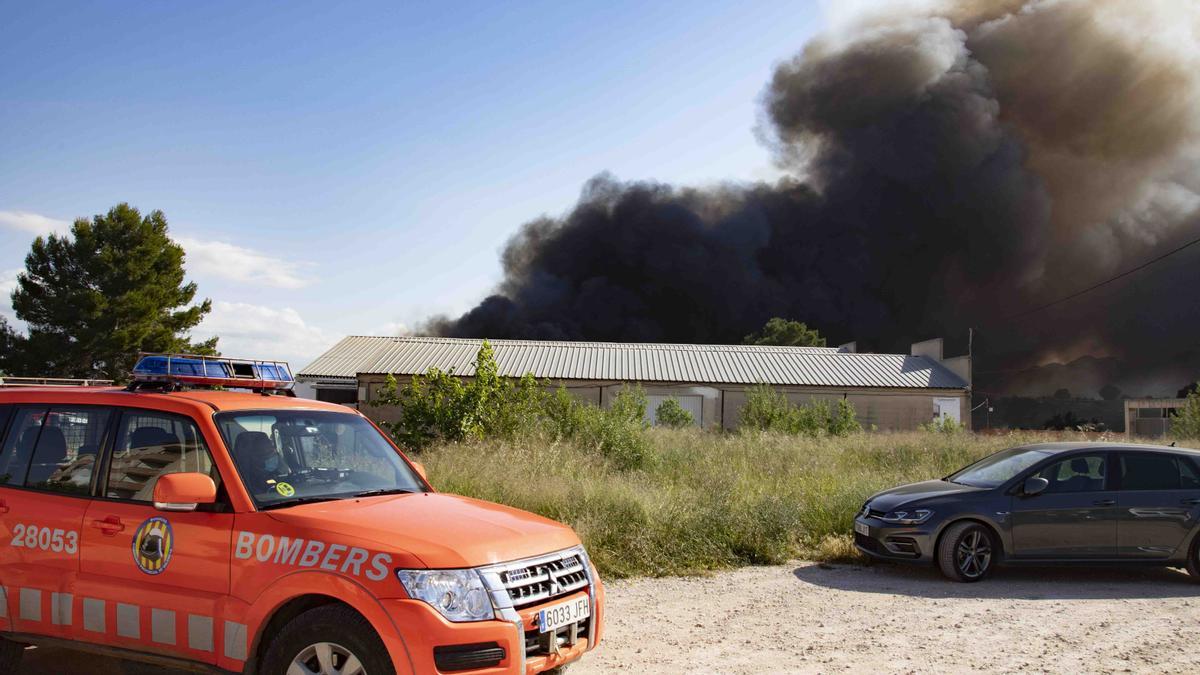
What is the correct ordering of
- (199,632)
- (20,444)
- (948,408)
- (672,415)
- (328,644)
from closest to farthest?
(328,644)
(199,632)
(20,444)
(672,415)
(948,408)

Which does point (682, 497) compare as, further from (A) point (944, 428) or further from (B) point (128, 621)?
(A) point (944, 428)

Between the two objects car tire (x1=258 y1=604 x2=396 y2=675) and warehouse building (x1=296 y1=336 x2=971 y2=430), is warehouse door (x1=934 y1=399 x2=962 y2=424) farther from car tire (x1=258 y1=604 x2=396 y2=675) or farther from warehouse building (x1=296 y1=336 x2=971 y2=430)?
car tire (x1=258 y1=604 x2=396 y2=675)

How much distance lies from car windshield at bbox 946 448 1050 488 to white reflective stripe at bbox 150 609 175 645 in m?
7.50

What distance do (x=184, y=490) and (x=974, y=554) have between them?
718 cm

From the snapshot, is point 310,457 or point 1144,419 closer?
point 310,457

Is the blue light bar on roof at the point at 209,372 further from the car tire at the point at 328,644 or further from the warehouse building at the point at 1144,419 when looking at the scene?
the warehouse building at the point at 1144,419

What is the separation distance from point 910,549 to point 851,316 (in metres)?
73.7

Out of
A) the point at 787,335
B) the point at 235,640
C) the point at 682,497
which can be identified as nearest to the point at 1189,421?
the point at 682,497

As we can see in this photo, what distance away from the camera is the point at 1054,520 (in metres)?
8.44

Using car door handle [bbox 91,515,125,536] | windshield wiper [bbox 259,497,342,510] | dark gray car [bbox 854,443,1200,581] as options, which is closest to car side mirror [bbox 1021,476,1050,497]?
dark gray car [bbox 854,443,1200,581]

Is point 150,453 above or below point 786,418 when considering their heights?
below

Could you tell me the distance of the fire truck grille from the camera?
397 cm

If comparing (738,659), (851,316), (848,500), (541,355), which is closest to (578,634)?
(738,659)

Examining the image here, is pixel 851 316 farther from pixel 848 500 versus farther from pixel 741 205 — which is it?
pixel 848 500
